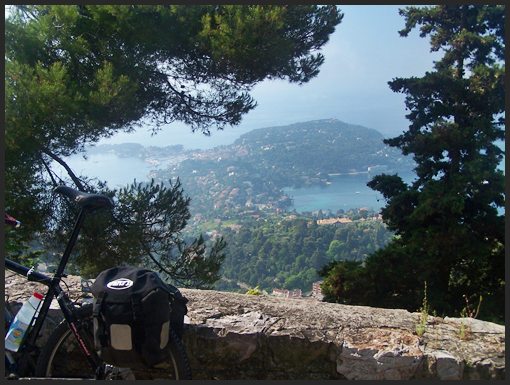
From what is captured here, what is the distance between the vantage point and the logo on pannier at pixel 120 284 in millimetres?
1858

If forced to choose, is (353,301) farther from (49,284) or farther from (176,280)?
(49,284)

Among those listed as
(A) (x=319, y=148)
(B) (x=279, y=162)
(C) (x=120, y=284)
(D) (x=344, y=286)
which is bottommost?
(D) (x=344, y=286)

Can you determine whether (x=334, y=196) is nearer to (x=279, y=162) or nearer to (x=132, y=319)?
(x=279, y=162)

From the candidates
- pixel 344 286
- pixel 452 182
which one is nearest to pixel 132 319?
pixel 344 286

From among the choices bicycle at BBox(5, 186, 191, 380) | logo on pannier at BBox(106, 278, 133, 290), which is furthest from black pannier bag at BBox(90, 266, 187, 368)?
bicycle at BBox(5, 186, 191, 380)

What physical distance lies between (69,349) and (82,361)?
0.09 metres

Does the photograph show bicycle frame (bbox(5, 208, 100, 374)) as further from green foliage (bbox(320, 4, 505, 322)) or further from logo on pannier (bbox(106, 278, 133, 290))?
green foliage (bbox(320, 4, 505, 322))

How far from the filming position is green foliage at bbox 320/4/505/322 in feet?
25.2

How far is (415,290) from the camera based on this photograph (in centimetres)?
780

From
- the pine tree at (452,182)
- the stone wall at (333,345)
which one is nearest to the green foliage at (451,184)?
the pine tree at (452,182)

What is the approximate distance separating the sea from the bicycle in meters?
4.97

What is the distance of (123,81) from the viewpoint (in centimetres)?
611

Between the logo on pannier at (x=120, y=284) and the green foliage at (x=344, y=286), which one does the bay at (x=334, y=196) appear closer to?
the green foliage at (x=344, y=286)

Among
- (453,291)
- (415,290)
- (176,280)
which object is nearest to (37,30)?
(176,280)
